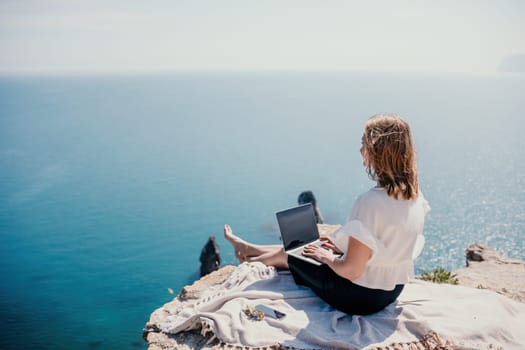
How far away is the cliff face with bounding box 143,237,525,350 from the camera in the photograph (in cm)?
550

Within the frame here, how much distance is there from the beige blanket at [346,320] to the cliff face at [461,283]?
157 millimetres

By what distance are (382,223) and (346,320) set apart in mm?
1603

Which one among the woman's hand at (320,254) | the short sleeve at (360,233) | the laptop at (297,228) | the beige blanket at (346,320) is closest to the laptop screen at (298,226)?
the laptop at (297,228)

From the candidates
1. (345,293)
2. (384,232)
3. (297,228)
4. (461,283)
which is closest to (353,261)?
(384,232)

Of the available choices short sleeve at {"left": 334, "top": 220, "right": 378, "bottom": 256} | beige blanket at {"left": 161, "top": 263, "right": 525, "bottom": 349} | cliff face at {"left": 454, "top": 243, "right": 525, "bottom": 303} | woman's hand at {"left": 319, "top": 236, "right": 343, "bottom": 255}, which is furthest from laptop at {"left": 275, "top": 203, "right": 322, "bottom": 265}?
cliff face at {"left": 454, "top": 243, "right": 525, "bottom": 303}

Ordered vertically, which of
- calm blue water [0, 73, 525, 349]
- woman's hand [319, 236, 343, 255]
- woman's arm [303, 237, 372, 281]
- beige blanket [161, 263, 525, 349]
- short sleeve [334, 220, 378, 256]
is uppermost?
short sleeve [334, 220, 378, 256]

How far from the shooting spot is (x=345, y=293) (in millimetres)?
5184

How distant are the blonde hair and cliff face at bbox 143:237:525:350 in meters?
1.97

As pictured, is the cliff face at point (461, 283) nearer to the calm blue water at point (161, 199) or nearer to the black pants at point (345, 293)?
the black pants at point (345, 293)

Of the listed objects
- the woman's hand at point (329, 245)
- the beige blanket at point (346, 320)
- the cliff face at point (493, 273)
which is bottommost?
the cliff face at point (493, 273)

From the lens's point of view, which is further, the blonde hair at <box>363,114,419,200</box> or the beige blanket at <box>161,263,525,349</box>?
the beige blanket at <box>161,263,525,349</box>

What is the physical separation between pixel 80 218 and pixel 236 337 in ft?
284

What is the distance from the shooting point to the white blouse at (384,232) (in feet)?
14.7

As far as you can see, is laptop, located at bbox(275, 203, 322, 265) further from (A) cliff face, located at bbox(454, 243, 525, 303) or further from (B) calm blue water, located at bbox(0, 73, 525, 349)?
(B) calm blue water, located at bbox(0, 73, 525, 349)
